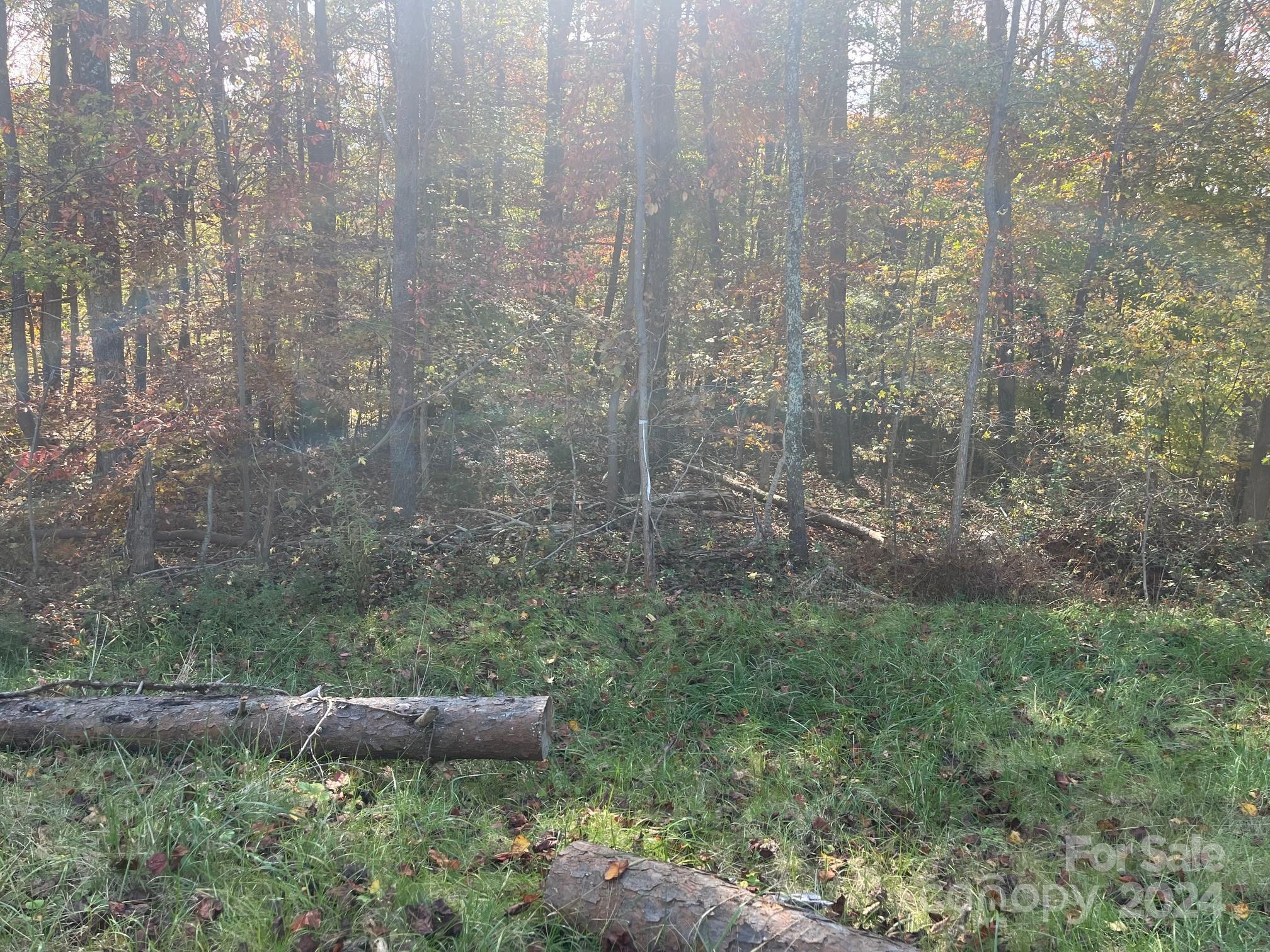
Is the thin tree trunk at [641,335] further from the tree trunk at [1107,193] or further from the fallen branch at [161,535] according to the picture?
the tree trunk at [1107,193]

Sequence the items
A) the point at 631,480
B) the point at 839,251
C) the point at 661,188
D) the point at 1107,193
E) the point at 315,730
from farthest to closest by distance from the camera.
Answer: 1. the point at 839,251
2. the point at 1107,193
3. the point at 631,480
4. the point at 661,188
5. the point at 315,730

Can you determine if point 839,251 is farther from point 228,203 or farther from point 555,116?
point 228,203

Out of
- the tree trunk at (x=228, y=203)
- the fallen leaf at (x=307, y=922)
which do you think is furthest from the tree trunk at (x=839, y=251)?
the fallen leaf at (x=307, y=922)

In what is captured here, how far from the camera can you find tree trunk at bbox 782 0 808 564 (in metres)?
9.33

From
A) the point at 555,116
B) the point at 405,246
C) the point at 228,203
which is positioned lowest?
the point at 405,246

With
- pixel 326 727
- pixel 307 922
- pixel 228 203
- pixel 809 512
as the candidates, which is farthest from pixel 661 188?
pixel 307 922

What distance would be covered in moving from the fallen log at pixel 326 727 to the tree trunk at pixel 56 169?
253 inches

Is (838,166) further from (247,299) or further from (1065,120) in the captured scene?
(247,299)

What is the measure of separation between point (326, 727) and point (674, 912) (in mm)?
2192

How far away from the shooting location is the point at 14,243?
9117mm

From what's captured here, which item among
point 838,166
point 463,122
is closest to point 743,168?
point 838,166

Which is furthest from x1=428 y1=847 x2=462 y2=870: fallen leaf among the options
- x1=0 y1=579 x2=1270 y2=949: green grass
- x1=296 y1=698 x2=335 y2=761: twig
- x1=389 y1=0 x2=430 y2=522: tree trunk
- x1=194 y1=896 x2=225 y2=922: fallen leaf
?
x1=389 y1=0 x2=430 y2=522: tree trunk

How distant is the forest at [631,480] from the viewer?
3492 millimetres

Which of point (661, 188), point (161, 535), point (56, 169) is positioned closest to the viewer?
point (56, 169)
